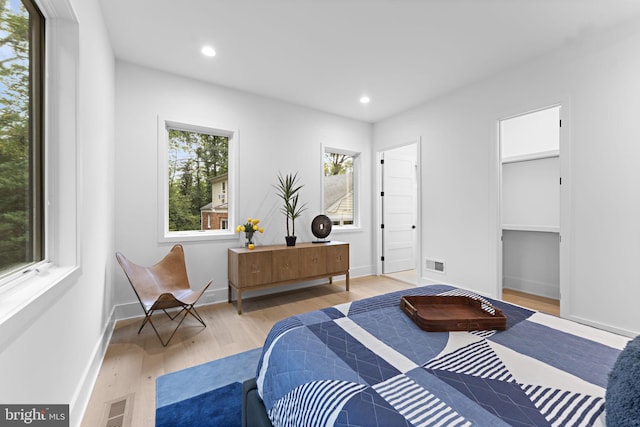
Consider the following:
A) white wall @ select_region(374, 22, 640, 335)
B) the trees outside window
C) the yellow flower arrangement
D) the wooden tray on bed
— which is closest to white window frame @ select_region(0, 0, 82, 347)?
the wooden tray on bed

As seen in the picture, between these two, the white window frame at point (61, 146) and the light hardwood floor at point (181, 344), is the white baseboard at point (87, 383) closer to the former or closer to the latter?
the light hardwood floor at point (181, 344)

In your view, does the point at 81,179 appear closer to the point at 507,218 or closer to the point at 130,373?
the point at 130,373

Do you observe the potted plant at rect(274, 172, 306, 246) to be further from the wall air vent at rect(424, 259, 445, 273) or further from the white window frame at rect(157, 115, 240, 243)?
the wall air vent at rect(424, 259, 445, 273)

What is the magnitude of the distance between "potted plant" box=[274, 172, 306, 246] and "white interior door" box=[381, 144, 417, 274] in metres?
1.73

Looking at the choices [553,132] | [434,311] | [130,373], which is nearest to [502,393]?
[434,311]

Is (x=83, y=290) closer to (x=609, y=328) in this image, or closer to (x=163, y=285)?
(x=163, y=285)

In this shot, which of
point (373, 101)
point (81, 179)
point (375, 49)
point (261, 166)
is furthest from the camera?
point (373, 101)

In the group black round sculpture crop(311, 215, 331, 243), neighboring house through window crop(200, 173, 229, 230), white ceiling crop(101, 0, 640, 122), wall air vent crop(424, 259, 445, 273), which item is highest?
white ceiling crop(101, 0, 640, 122)

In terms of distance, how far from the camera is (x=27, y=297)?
1.00 meters

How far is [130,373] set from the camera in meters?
1.96

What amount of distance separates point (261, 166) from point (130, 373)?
2622 millimetres

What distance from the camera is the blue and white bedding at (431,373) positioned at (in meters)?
0.70

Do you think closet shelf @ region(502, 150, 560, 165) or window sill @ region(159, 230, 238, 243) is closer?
window sill @ region(159, 230, 238, 243)

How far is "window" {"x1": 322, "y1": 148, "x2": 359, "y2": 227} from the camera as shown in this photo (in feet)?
15.3
